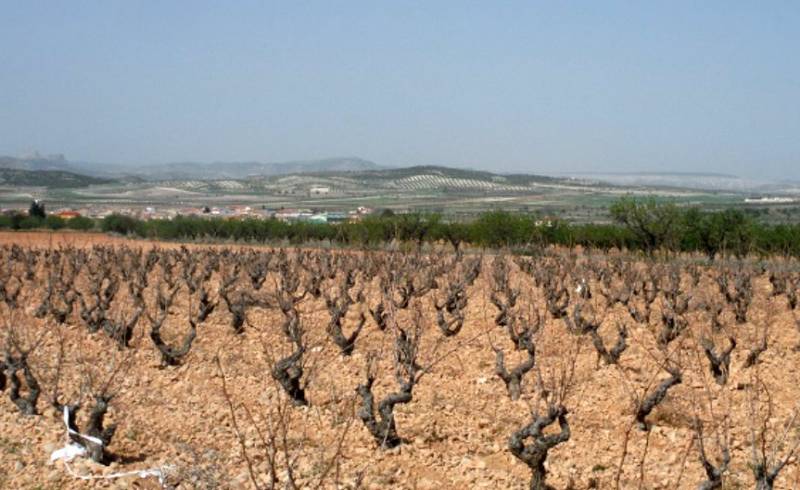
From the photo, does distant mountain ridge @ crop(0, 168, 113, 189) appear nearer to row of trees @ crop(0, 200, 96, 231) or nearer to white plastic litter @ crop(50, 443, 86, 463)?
row of trees @ crop(0, 200, 96, 231)

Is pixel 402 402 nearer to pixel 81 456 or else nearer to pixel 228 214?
pixel 81 456

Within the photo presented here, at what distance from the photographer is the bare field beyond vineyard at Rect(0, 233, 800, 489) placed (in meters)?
8.37

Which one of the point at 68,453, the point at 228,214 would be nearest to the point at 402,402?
the point at 68,453

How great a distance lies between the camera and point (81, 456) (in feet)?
28.3

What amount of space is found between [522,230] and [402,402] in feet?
127

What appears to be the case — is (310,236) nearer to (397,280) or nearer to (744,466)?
(397,280)

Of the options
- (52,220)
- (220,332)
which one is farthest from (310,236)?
(220,332)

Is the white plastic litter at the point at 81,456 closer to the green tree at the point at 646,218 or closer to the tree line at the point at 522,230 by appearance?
the tree line at the point at 522,230

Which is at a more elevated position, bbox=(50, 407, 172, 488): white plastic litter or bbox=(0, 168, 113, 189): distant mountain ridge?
bbox=(50, 407, 172, 488): white plastic litter

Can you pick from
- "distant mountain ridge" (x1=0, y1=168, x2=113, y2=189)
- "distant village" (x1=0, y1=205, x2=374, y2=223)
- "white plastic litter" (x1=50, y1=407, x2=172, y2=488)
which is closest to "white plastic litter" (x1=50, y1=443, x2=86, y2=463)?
"white plastic litter" (x1=50, y1=407, x2=172, y2=488)

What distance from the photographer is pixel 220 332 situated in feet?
56.6

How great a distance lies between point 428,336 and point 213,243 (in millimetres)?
40380

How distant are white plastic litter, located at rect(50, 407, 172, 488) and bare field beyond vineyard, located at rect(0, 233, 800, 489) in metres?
0.05

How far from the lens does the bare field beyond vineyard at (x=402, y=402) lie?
837 cm
